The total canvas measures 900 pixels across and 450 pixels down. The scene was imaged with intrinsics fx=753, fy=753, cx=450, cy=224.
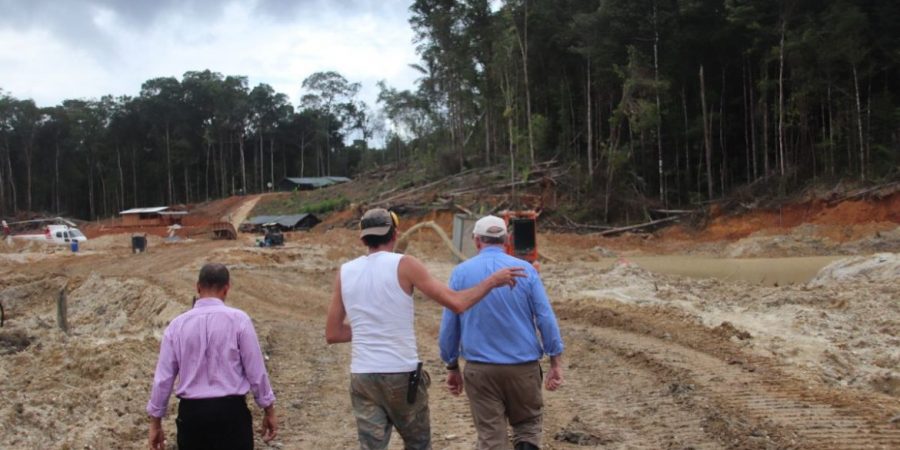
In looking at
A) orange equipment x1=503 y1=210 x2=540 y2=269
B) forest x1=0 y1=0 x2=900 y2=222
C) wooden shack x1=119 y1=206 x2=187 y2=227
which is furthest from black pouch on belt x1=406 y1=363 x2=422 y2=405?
wooden shack x1=119 y1=206 x2=187 y2=227

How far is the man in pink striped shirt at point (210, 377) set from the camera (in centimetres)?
387

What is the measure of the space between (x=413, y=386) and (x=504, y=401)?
2.54 ft

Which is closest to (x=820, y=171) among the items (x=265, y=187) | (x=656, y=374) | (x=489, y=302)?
(x=656, y=374)

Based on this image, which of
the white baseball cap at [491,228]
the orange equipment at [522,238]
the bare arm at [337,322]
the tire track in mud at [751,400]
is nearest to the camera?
the bare arm at [337,322]

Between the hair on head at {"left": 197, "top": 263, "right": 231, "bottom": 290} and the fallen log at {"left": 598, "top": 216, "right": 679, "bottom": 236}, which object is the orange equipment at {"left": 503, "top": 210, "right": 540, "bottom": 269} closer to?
the hair on head at {"left": 197, "top": 263, "right": 231, "bottom": 290}

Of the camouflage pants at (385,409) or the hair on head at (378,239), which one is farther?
the hair on head at (378,239)

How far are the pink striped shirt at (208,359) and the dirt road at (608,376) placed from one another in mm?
2703

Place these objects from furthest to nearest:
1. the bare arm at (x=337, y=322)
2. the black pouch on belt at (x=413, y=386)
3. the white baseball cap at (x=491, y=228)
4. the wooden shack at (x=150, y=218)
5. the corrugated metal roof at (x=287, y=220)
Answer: the wooden shack at (x=150, y=218)
the corrugated metal roof at (x=287, y=220)
the white baseball cap at (x=491, y=228)
the bare arm at (x=337, y=322)
the black pouch on belt at (x=413, y=386)

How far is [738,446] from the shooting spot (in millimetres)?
5926

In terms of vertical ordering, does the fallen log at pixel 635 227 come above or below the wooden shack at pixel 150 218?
below

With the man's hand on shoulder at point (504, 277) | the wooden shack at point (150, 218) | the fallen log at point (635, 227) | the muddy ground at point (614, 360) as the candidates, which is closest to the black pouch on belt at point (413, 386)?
the man's hand on shoulder at point (504, 277)

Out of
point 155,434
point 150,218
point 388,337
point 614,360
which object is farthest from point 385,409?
point 150,218

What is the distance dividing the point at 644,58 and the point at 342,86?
56267 mm

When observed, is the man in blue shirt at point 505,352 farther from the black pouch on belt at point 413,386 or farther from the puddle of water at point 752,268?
the puddle of water at point 752,268
